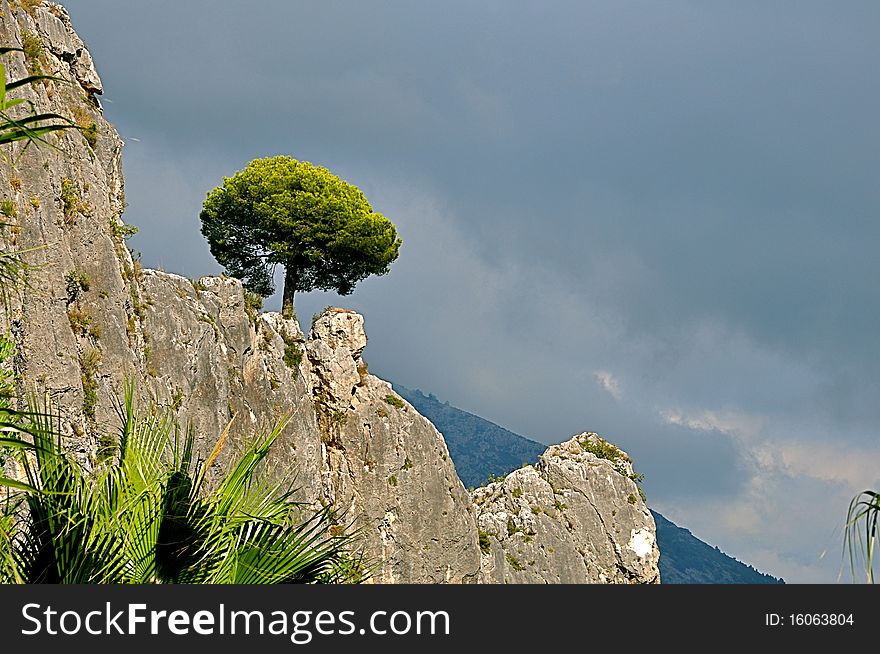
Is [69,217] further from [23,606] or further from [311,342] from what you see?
[23,606]

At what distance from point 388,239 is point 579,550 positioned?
1459 centimetres

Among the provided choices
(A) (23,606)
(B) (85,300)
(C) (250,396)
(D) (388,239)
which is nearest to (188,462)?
(A) (23,606)

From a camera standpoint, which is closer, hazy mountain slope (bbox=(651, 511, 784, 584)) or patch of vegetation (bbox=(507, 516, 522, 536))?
patch of vegetation (bbox=(507, 516, 522, 536))

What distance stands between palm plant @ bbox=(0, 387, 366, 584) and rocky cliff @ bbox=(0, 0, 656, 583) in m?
6.37

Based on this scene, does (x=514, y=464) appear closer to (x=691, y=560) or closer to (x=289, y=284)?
(x=691, y=560)

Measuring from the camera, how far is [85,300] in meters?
18.4

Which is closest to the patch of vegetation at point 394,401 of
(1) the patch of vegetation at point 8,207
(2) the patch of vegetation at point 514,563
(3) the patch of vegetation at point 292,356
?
(3) the patch of vegetation at point 292,356

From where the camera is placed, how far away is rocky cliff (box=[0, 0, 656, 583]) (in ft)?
57.0

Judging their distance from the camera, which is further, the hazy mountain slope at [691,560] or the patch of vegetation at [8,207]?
the hazy mountain slope at [691,560]

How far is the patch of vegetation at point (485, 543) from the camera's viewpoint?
3140 centimetres

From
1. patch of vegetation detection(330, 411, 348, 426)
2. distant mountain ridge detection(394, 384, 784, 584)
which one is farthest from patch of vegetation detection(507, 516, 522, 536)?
distant mountain ridge detection(394, 384, 784, 584)

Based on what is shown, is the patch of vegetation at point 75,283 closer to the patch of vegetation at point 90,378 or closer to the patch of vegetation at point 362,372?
the patch of vegetation at point 90,378

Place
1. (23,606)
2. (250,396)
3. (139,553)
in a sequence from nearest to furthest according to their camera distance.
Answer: (23,606), (139,553), (250,396)

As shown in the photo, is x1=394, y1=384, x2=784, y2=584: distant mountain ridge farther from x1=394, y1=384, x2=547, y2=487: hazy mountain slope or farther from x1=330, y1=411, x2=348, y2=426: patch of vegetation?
x1=330, y1=411, x2=348, y2=426: patch of vegetation
